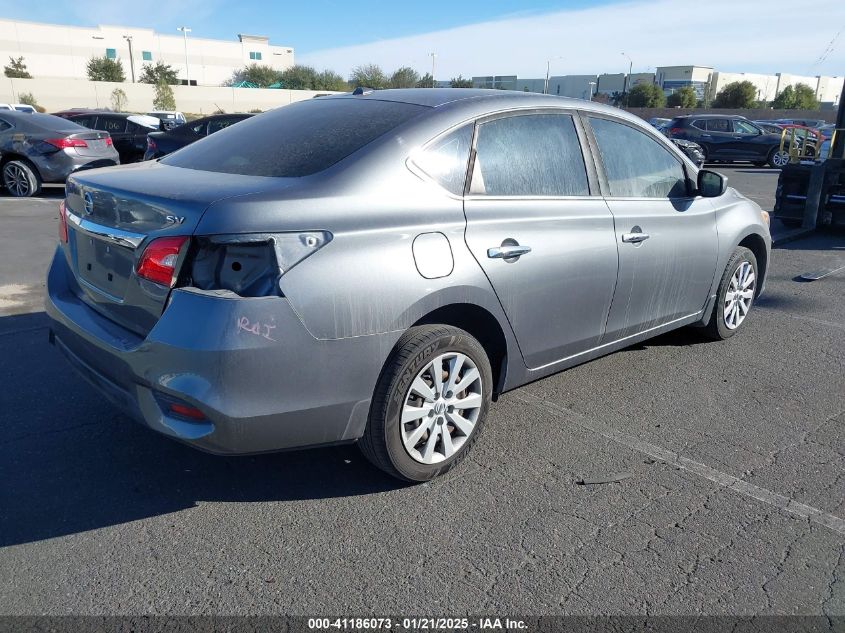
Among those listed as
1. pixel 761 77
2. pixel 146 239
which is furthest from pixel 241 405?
pixel 761 77

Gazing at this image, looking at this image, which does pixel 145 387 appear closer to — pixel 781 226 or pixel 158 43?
pixel 781 226

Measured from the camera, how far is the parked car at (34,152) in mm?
11539

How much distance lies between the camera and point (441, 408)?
3223mm

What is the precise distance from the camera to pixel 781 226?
10844 millimetres

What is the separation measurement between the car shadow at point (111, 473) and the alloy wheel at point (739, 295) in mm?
3183

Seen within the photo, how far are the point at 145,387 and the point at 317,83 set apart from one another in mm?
85518

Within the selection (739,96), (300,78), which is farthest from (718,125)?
(300,78)

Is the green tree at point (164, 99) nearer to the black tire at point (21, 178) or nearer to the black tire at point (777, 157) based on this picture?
the black tire at point (777, 157)

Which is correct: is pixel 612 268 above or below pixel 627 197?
below

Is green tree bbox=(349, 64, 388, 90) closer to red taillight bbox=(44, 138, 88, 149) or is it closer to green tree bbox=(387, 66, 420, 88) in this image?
green tree bbox=(387, 66, 420, 88)

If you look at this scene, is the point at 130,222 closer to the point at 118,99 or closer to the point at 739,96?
the point at 118,99

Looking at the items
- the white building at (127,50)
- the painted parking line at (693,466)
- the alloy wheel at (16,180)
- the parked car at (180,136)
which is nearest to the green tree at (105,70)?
the white building at (127,50)

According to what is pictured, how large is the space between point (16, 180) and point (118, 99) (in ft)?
175

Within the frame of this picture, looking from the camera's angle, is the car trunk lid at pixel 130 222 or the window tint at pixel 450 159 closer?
the car trunk lid at pixel 130 222
